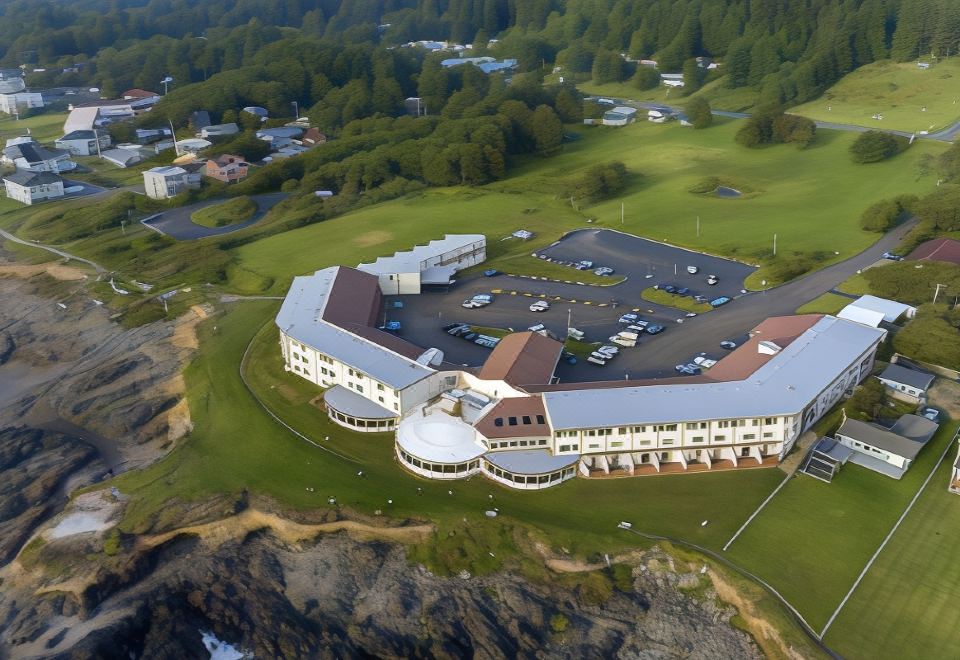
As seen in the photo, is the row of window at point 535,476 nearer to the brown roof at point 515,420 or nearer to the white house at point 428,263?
the brown roof at point 515,420

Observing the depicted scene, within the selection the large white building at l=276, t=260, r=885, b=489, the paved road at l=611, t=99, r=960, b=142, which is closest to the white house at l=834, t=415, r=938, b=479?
the large white building at l=276, t=260, r=885, b=489

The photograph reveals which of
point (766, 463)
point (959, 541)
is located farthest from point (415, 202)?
point (959, 541)

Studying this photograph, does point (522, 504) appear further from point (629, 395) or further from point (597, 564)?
point (629, 395)

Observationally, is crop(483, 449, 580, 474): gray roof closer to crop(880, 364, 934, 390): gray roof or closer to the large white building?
the large white building

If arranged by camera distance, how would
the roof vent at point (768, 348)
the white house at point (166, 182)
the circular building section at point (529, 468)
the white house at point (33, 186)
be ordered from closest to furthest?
the circular building section at point (529, 468), the roof vent at point (768, 348), the white house at point (166, 182), the white house at point (33, 186)

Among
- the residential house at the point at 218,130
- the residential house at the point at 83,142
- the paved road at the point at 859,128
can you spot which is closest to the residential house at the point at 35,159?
the residential house at the point at 83,142

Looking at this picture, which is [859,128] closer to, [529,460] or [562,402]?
[562,402]

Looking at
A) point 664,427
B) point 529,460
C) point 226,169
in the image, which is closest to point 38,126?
point 226,169
